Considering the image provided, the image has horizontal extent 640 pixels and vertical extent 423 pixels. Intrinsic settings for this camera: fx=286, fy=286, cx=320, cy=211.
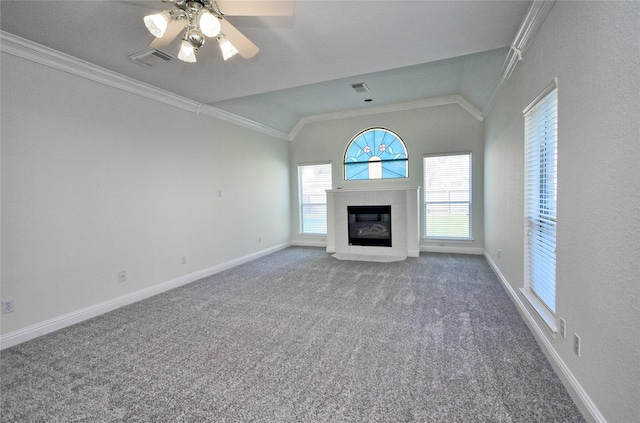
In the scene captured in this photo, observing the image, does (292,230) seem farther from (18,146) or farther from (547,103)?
(547,103)

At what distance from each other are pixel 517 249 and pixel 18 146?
15.8 ft

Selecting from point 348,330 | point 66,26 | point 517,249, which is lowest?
point 348,330

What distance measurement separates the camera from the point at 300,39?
2.60m

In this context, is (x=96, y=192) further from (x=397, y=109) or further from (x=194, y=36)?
(x=397, y=109)

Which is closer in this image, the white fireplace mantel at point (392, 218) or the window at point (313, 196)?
the white fireplace mantel at point (392, 218)

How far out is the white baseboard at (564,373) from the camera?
1.44 metres

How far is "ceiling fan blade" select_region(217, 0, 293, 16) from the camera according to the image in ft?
5.73

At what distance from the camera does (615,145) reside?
126cm

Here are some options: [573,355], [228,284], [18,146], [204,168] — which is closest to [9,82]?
[18,146]

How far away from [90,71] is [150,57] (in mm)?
739

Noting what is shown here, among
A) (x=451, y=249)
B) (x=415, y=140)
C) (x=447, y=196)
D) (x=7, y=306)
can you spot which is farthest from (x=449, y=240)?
(x=7, y=306)

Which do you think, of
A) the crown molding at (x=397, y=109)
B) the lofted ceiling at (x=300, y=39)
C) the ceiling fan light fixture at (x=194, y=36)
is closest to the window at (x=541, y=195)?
the lofted ceiling at (x=300, y=39)

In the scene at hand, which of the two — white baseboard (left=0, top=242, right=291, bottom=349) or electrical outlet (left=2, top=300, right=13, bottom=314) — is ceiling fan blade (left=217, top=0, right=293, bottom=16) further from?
white baseboard (left=0, top=242, right=291, bottom=349)

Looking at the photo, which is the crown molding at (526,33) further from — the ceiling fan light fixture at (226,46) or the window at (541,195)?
the ceiling fan light fixture at (226,46)
